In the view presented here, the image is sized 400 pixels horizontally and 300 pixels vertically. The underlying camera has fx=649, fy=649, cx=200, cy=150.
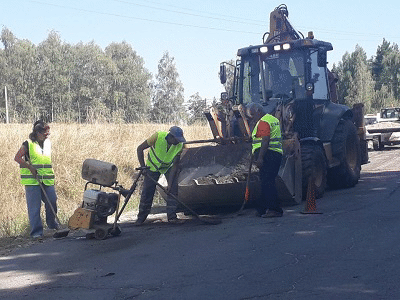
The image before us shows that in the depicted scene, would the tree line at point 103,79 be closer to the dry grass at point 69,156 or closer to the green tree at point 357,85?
the green tree at point 357,85

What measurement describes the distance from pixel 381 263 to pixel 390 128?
2142cm

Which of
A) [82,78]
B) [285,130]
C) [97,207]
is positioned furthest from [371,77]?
[97,207]

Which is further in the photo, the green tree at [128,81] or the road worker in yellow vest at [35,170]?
the green tree at [128,81]

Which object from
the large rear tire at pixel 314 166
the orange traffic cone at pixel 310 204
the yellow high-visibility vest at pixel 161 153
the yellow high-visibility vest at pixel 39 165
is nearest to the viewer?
the yellow high-visibility vest at pixel 39 165

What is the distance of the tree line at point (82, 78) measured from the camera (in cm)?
6556

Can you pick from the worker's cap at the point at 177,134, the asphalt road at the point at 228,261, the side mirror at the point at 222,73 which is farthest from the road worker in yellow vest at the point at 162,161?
the side mirror at the point at 222,73

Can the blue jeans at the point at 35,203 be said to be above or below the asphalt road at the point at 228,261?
Answer: above

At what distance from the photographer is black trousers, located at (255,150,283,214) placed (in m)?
10.1

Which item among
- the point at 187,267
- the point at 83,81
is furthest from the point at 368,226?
the point at 83,81

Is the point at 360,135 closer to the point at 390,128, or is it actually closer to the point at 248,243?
the point at 248,243

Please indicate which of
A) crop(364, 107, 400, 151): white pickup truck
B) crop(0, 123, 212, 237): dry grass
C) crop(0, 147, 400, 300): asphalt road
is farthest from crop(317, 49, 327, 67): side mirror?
crop(364, 107, 400, 151): white pickup truck

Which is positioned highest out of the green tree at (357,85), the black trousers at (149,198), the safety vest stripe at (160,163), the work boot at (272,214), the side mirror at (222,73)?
Answer: the green tree at (357,85)

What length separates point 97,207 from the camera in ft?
29.7

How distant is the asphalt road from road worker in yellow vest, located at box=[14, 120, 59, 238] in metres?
0.55
